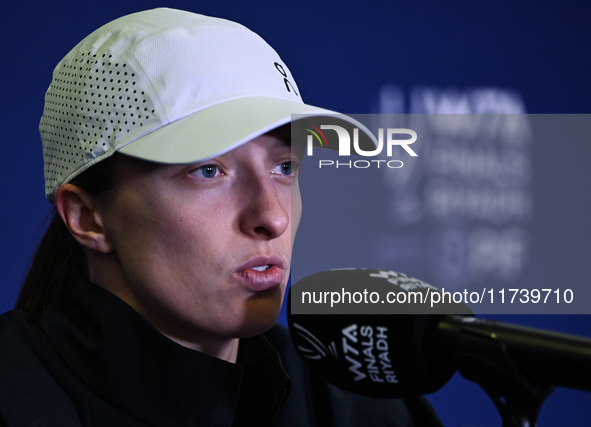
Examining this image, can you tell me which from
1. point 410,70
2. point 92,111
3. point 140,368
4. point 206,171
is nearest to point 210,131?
point 206,171

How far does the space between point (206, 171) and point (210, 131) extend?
0.18 feet

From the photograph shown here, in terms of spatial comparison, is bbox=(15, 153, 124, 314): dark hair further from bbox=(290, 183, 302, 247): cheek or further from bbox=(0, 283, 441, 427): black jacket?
bbox=(290, 183, 302, 247): cheek

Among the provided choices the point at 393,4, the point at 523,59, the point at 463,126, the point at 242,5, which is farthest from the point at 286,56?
the point at 523,59

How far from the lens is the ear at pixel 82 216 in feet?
2.48

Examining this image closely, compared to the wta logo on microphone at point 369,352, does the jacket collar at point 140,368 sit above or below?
below

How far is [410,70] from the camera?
6.32 ft

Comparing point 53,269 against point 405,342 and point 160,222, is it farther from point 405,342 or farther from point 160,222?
point 405,342

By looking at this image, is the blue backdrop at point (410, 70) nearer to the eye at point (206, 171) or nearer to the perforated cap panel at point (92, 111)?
the perforated cap panel at point (92, 111)

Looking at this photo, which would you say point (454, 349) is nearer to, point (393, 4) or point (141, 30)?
point (141, 30)

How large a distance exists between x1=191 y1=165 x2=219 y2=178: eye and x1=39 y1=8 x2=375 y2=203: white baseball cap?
44 mm

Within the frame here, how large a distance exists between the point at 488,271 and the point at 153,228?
1.64 m

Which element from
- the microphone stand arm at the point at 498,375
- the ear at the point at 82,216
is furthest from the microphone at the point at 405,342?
the ear at the point at 82,216

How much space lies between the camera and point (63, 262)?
0.88 m

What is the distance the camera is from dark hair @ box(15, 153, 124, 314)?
86 cm
